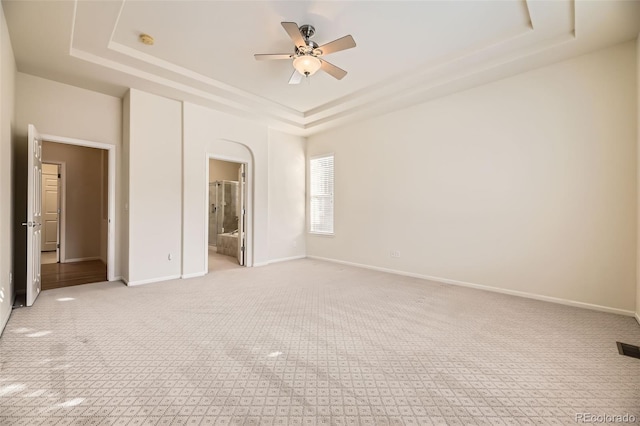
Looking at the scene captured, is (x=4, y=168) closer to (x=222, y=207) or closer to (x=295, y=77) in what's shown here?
(x=295, y=77)

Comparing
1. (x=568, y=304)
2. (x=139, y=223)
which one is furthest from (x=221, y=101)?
(x=568, y=304)

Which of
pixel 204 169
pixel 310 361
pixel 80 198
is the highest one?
pixel 204 169

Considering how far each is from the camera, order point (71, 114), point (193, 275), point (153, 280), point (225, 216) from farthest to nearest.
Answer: point (225, 216) < point (193, 275) < point (153, 280) < point (71, 114)

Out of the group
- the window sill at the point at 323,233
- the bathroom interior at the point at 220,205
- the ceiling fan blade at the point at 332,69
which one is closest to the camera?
the ceiling fan blade at the point at 332,69

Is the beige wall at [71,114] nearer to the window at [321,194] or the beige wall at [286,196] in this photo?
the beige wall at [286,196]

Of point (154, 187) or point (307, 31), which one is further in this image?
point (154, 187)

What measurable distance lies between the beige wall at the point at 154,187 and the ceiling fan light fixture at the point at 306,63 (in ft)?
8.35

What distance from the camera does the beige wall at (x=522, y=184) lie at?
3133 millimetres

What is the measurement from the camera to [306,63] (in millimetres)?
3137

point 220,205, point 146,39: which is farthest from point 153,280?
point 220,205

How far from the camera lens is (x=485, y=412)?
1.60 meters

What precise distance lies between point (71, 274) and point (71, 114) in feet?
9.00

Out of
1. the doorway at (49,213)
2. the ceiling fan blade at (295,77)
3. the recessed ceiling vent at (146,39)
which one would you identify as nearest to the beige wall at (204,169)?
the recessed ceiling vent at (146,39)
